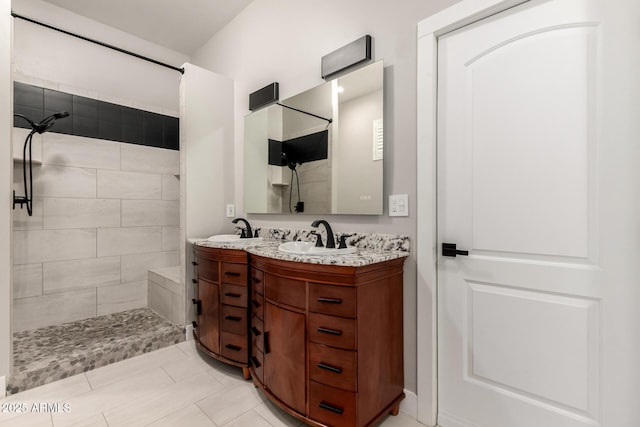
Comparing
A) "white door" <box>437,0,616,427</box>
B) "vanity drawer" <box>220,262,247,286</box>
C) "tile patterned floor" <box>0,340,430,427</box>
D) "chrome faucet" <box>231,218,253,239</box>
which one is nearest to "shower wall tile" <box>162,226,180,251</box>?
"chrome faucet" <box>231,218,253,239</box>

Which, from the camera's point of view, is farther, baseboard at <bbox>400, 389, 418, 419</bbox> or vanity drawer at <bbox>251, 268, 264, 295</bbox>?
vanity drawer at <bbox>251, 268, 264, 295</bbox>

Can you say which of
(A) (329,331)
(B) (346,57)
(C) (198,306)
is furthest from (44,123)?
(A) (329,331)

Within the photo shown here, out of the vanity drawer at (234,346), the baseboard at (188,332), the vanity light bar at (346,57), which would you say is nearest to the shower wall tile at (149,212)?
the baseboard at (188,332)

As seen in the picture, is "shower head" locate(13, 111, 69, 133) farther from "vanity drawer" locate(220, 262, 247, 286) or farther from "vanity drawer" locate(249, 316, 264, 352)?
"vanity drawer" locate(249, 316, 264, 352)

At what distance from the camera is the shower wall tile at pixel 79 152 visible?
2.63m

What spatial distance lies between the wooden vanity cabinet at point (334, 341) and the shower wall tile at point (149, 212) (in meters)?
2.22

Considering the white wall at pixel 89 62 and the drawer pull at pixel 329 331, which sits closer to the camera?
the drawer pull at pixel 329 331

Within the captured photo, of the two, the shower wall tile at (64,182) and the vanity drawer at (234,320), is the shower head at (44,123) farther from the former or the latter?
the vanity drawer at (234,320)

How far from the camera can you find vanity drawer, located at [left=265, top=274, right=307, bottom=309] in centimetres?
146

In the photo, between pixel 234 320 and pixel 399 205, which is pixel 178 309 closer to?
pixel 234 320

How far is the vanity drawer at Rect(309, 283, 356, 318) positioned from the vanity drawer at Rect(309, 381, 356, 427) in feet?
1.17

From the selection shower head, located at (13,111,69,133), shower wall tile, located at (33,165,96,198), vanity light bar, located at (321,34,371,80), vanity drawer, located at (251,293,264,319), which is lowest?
vanity drawer, located at (251,293,264,319)

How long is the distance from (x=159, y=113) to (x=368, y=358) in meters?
3.31

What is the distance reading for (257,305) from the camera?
5.78 feet
